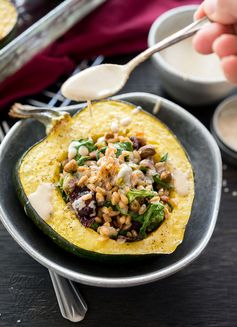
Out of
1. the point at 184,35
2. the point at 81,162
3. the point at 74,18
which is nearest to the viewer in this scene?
the point at 81,162

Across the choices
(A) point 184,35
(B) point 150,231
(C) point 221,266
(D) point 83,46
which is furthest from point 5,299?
(D) point 83,46

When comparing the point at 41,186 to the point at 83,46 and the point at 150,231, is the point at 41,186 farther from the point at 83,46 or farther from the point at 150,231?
the point at 83,46

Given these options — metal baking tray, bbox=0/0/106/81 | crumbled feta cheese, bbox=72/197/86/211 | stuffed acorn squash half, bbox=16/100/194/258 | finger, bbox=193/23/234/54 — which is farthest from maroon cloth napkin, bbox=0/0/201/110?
crumbled feta cheese, bbox=72/197/86/211

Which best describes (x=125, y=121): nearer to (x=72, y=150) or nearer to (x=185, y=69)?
(x=72, y=150)

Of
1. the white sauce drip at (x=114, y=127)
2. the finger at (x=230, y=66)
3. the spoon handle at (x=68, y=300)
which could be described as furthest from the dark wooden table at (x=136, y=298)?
the finger at (x=230, y=66)

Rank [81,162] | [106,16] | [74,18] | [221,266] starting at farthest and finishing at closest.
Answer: [106,16] < [74,18] < [221,266] < [81,162]

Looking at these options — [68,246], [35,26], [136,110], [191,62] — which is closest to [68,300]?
[68,246]

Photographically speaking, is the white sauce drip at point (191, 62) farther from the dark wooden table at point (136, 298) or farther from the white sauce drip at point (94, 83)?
the dark wooden table at point (136, 298)

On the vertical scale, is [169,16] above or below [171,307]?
above
